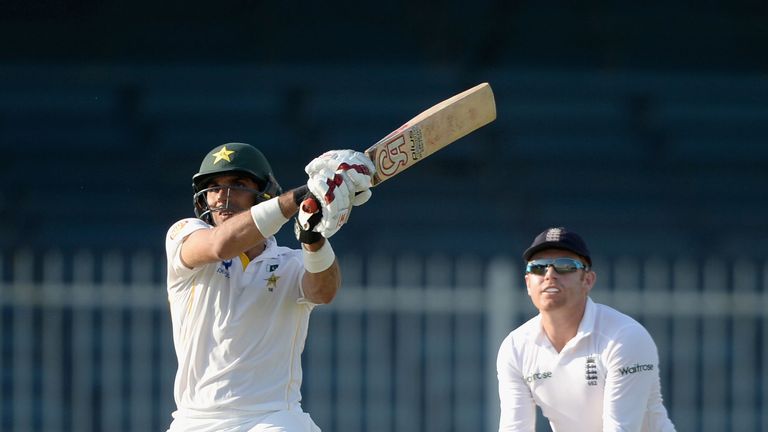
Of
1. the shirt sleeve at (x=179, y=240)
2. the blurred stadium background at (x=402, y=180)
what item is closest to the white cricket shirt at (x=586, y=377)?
the shirt sleeve at (x=179, y=240)

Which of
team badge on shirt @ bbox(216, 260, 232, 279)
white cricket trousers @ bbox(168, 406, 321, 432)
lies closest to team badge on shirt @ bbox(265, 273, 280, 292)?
team badge on shirt @ bbox(216, 260, 232, 279)

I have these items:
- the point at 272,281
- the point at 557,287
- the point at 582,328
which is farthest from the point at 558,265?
the point at 272,281

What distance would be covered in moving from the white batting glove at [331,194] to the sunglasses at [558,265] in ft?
2.64

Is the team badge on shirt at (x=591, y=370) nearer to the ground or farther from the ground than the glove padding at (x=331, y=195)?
nearer to the ground

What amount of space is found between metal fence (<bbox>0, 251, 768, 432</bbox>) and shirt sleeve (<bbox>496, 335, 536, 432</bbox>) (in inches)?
92.6

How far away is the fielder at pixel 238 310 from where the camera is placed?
3357 millimetres

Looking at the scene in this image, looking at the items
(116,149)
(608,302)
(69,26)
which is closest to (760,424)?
(608,302)

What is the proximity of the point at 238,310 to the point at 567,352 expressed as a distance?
920 millimetres

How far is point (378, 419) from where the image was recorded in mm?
6242

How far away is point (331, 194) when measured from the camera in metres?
2.97

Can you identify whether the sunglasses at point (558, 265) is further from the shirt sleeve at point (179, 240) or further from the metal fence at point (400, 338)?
the metal fence at point (400, 338)

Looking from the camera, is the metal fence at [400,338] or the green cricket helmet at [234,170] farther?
the metal fence at [400,338]

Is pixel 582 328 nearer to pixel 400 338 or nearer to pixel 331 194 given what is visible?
pixel 331 194

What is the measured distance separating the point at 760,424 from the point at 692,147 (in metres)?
3.23
